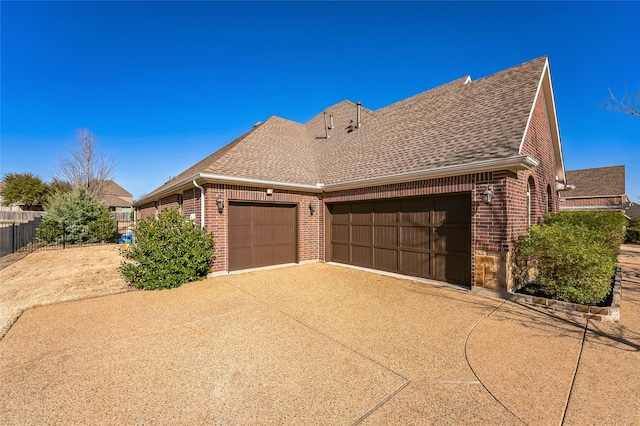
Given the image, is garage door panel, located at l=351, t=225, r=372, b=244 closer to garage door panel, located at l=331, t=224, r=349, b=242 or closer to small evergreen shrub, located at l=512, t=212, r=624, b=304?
garage door panel, located at l=331, t=224, r=349, b=242

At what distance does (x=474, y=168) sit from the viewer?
19.6 feet

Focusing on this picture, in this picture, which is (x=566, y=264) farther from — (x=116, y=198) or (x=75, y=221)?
(x=116, y=198)

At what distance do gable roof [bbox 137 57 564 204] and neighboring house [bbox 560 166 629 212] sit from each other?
1968 centimetres

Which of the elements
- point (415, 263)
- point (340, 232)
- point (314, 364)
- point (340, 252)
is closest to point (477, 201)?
point (415, 263)

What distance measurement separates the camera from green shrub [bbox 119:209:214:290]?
254 inches

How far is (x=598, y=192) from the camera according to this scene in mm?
25578

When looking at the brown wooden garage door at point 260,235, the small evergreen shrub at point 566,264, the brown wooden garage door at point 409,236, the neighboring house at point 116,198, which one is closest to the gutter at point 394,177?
the brown wooden garage door at point 409,236

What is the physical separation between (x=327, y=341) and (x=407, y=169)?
523cm

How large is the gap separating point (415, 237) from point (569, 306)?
3313 millimetres

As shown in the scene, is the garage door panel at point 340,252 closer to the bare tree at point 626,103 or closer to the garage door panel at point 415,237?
the garage door panel at point 415,237

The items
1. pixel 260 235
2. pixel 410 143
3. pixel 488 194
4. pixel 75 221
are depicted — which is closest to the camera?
pixel 488 194

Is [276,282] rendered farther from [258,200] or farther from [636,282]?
[636,282]

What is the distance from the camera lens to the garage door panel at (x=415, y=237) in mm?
7180

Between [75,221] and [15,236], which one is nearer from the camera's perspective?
[15,236]
